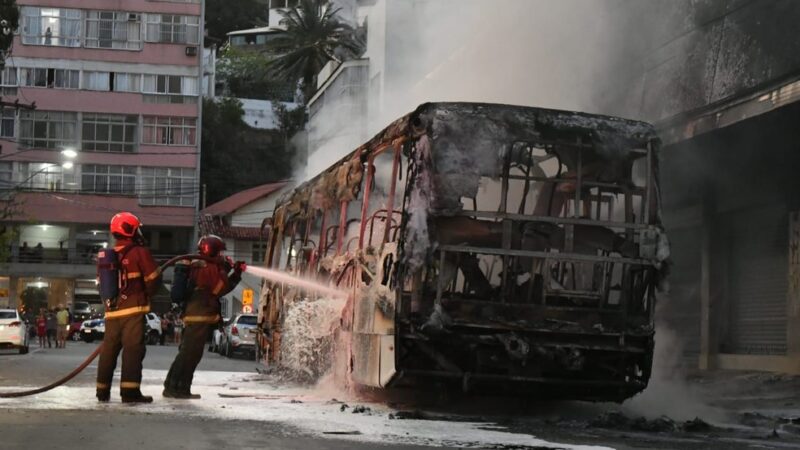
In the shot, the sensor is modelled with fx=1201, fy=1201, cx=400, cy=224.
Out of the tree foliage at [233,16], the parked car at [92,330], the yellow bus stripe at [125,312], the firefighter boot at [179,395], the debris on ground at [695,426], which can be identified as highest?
the tree foliage at [233,16]

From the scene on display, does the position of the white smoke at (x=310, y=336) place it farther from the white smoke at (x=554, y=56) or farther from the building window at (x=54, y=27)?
the building window at (x=54, y=27)

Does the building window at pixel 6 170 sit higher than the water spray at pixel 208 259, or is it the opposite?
the building window at pixel 6 170

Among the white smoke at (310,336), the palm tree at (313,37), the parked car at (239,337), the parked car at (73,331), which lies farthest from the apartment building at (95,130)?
the white smoke at (310,336)

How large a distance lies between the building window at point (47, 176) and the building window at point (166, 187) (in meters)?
3.46

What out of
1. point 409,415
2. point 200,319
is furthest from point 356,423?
point 200,319

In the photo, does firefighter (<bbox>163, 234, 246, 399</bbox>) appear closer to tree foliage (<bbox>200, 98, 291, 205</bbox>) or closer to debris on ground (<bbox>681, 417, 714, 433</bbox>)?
debris on ground (<bbox>681, 417, 714, 433</bbox>)

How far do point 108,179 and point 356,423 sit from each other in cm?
5159

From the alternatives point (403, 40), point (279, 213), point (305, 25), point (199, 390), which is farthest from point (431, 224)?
point (305, 25)

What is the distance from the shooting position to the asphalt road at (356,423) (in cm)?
803

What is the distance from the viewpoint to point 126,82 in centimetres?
5997

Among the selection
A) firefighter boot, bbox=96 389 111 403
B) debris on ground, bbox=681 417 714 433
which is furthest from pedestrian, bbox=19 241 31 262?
debris on ground, bbox=681 417 714 433

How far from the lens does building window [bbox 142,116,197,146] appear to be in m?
59.8

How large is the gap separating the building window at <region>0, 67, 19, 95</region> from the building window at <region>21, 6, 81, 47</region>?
5.99 ft

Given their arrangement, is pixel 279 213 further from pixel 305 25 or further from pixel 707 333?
pixel 305 25
